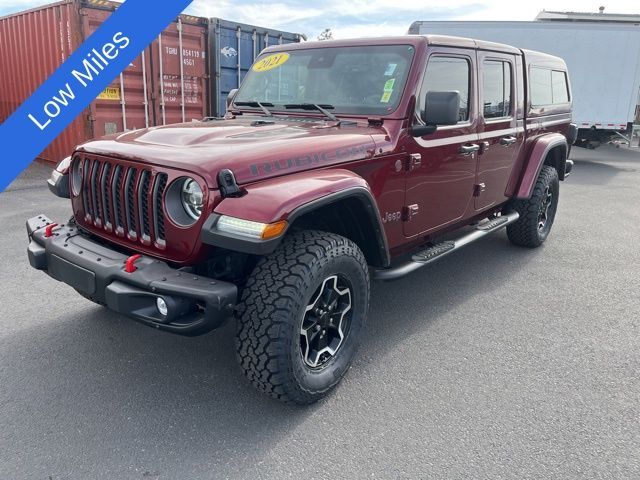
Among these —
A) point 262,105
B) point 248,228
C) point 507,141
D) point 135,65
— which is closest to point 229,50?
point 135,65

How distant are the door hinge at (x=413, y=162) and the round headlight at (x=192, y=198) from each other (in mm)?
1443

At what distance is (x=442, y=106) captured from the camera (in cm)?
312

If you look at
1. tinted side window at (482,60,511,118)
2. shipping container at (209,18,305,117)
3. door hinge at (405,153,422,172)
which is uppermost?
shipping container at (209,18,305,117)

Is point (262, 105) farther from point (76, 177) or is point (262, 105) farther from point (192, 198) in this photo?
point (192, 198)

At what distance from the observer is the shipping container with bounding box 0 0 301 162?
8.66 m

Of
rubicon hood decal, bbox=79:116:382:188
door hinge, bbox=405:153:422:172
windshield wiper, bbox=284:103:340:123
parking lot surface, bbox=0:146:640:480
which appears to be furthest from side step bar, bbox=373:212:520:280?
windshield wiper, bbox=284:103:340:123

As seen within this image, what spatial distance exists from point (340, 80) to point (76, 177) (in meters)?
1.82

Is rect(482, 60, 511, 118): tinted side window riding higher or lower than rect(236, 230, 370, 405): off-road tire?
higher

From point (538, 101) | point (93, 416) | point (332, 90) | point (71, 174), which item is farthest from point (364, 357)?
point (538, 101)

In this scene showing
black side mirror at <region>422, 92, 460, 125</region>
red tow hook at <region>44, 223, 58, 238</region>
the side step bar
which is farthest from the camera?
the side step bar

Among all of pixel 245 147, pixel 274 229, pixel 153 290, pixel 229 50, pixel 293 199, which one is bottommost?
pixel 153 290

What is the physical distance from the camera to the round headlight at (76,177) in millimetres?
3143

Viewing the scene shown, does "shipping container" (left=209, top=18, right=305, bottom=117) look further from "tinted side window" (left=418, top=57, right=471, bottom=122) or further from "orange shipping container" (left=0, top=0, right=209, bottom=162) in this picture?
"tinted side window" (left=418, top=57, right=471, bottom=122)

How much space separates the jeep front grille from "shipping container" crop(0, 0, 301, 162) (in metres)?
6.31
